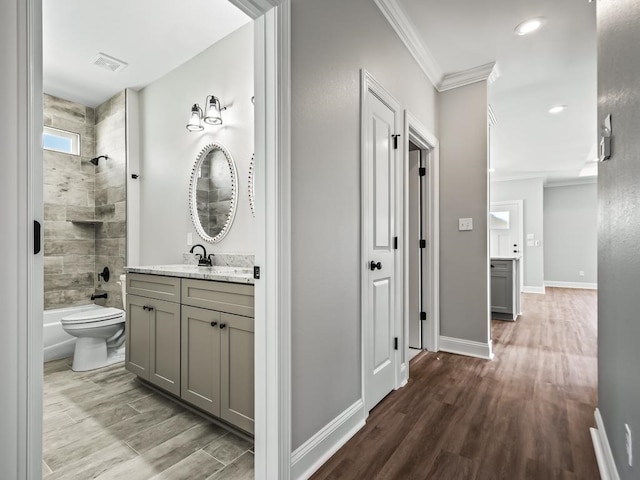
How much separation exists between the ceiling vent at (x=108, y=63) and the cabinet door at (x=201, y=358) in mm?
2491

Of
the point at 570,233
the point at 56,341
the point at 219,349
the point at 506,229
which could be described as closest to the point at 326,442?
the point at 219,349

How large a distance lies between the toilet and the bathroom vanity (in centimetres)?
61

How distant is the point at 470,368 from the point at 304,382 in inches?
76.1

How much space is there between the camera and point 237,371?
1.73 metres

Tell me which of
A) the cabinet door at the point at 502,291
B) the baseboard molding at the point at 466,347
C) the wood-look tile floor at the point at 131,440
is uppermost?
the cabinet door at the point at 502,291

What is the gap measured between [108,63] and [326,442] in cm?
358

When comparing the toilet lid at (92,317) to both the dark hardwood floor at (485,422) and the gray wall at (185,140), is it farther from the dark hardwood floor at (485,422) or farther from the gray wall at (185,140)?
the dark hardwood floor at (485,422)

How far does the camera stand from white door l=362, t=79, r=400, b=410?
2.05m

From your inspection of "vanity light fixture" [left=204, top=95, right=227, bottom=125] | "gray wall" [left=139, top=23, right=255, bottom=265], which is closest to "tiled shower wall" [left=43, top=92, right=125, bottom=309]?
"gray wall" [left=139, top=23, right=255, bottom=265]

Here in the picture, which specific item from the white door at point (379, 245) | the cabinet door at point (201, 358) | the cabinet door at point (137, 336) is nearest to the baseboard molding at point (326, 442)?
the white door at point (379, 245)

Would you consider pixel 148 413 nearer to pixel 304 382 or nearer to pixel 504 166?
pixel 304 382

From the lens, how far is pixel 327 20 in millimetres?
1706

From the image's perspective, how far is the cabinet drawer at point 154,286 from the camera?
2098mm

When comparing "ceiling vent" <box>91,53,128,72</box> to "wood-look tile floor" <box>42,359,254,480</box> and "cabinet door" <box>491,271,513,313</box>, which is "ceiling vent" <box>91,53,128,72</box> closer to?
"wood-look tile floor" <box>42,359,254,480</box>
